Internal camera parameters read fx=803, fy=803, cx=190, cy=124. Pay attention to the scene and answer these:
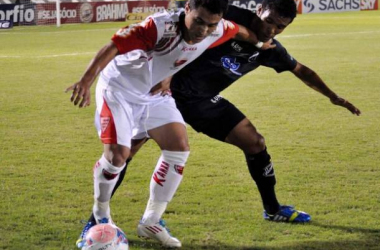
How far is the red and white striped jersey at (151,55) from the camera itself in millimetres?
5047

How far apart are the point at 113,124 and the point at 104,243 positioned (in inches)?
30.0

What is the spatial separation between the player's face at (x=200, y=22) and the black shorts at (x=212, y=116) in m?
1.01

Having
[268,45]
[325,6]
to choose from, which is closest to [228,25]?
[268,45]

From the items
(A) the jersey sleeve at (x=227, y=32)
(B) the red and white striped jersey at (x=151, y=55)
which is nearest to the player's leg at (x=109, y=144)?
(B) the red and white striped jersey at (x=151, y=55)

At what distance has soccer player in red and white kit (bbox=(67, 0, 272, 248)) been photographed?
5.05m

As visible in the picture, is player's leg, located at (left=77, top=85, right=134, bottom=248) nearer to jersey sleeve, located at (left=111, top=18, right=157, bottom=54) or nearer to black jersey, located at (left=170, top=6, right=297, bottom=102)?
jersey sleeve, located at (left=111, top=18, right=157, bottom=54)

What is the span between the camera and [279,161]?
8359 millimetres

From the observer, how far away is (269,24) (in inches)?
225

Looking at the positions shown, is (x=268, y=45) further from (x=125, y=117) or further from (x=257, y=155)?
(x=125, y=117)

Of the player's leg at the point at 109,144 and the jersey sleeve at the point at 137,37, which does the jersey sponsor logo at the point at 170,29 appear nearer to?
the jersey sleeve at the point at 137,37

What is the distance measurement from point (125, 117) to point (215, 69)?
45.9 inches

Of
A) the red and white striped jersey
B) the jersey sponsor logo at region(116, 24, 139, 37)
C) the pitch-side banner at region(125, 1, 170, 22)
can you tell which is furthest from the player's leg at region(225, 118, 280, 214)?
the pitch-side banner at region(125, 1, 170, 22)

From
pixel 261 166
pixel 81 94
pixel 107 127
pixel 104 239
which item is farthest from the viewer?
pixel 261 166

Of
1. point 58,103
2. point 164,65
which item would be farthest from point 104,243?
point 58,103
